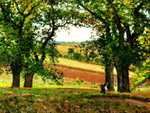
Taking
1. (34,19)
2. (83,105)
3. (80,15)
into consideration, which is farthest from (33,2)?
(83,105)

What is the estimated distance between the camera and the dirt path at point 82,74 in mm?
87375

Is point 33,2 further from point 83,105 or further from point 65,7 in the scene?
point 83,105

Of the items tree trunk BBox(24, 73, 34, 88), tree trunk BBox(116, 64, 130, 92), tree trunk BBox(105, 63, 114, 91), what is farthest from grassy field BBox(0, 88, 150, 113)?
tree trunk BBox(105, 63, 114, 91)

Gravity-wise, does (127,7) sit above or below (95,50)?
above

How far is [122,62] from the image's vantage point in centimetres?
4812

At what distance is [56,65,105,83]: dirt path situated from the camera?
287ft

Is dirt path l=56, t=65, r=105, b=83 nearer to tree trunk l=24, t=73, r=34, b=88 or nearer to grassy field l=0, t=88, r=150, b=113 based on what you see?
tree trunk l=24, t=73, r=34, b=88

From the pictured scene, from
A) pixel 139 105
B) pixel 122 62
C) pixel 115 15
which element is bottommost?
pixel 139 105

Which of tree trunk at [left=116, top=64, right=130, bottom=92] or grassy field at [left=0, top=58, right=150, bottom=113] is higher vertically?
tree trunk at [left=116, top=64, right=130, bottom=92]

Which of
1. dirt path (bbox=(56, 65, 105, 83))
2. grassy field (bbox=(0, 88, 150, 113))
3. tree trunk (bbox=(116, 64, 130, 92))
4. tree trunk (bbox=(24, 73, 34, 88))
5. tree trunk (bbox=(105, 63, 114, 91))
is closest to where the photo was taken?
grassy field (bbox=(0, 88, 150, 113))

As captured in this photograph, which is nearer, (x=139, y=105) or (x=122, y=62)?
(x=139, y=105)

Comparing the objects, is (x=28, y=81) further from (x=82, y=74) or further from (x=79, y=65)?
(x=79, y=65)

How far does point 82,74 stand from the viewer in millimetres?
90875

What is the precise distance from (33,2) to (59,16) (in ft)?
10.3
